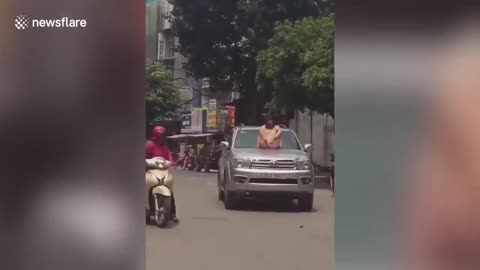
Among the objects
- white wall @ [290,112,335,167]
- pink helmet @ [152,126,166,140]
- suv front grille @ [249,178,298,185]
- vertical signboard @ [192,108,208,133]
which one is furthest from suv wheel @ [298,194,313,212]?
pink helmet @ [152,126,166,140]

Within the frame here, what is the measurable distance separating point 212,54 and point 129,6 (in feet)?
2.08

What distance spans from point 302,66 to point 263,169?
2.37 feet

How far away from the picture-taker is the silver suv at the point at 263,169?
3.62 m

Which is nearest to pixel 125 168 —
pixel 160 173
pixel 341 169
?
pixel 160 173

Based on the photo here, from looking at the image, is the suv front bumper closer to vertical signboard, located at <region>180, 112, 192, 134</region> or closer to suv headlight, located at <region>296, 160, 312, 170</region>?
suv headlight, located at <region>296, 160, 312, 170</region>

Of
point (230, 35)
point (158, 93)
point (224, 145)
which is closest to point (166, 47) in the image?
point (158, 93)

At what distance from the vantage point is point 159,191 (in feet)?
12.2

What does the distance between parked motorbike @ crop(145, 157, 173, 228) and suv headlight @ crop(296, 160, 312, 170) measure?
862 mm

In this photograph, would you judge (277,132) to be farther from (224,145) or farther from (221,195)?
(221,195)

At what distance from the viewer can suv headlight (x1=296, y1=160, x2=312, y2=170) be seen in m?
3.64

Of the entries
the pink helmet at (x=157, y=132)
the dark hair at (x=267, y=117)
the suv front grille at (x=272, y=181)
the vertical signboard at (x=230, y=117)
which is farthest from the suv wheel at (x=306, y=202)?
the pink helmet at (x=157, y=132)

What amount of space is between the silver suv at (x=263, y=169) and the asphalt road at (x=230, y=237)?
78 mm

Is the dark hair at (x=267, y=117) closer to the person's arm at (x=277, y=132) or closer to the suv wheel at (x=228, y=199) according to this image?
the person's arm at (x=277, y=132)

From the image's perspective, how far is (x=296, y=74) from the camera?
11.9 ft
